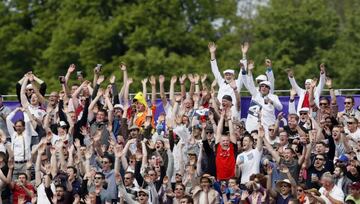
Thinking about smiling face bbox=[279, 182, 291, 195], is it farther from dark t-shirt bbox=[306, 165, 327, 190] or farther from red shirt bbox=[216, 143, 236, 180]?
red shirt bbox=[216, 143, 236, 180]

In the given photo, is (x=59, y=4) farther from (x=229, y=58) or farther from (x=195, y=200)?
(x=195, y=200)

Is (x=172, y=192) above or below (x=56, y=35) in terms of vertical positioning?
below

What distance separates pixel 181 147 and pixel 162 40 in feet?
95.0

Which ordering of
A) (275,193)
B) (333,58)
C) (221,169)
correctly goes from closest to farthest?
(275,193) → (221,169) → (333,58)

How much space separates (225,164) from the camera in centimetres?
3088

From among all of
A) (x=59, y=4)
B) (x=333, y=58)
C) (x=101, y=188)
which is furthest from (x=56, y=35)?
(x=101, y=188)

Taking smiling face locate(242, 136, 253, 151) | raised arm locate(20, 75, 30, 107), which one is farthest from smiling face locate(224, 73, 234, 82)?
raised arm locate(20, 75, 30, 107)

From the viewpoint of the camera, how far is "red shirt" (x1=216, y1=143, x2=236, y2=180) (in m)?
30.9

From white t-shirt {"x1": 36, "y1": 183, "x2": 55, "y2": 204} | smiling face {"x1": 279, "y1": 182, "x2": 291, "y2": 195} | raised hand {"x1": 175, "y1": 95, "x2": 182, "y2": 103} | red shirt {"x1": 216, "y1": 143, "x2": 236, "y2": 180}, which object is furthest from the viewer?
raised hand {"x1": 175, "y1": 95, "x2": 182, "y2": 103}

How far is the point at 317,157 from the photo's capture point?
1178 inches

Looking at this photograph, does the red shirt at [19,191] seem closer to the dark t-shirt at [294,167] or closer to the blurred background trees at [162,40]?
the dark t-shirt at [294,167]

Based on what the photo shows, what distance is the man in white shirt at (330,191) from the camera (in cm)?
2862

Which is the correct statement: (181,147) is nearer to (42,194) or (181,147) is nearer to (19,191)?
(42,194)

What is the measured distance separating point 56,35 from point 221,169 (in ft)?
102
